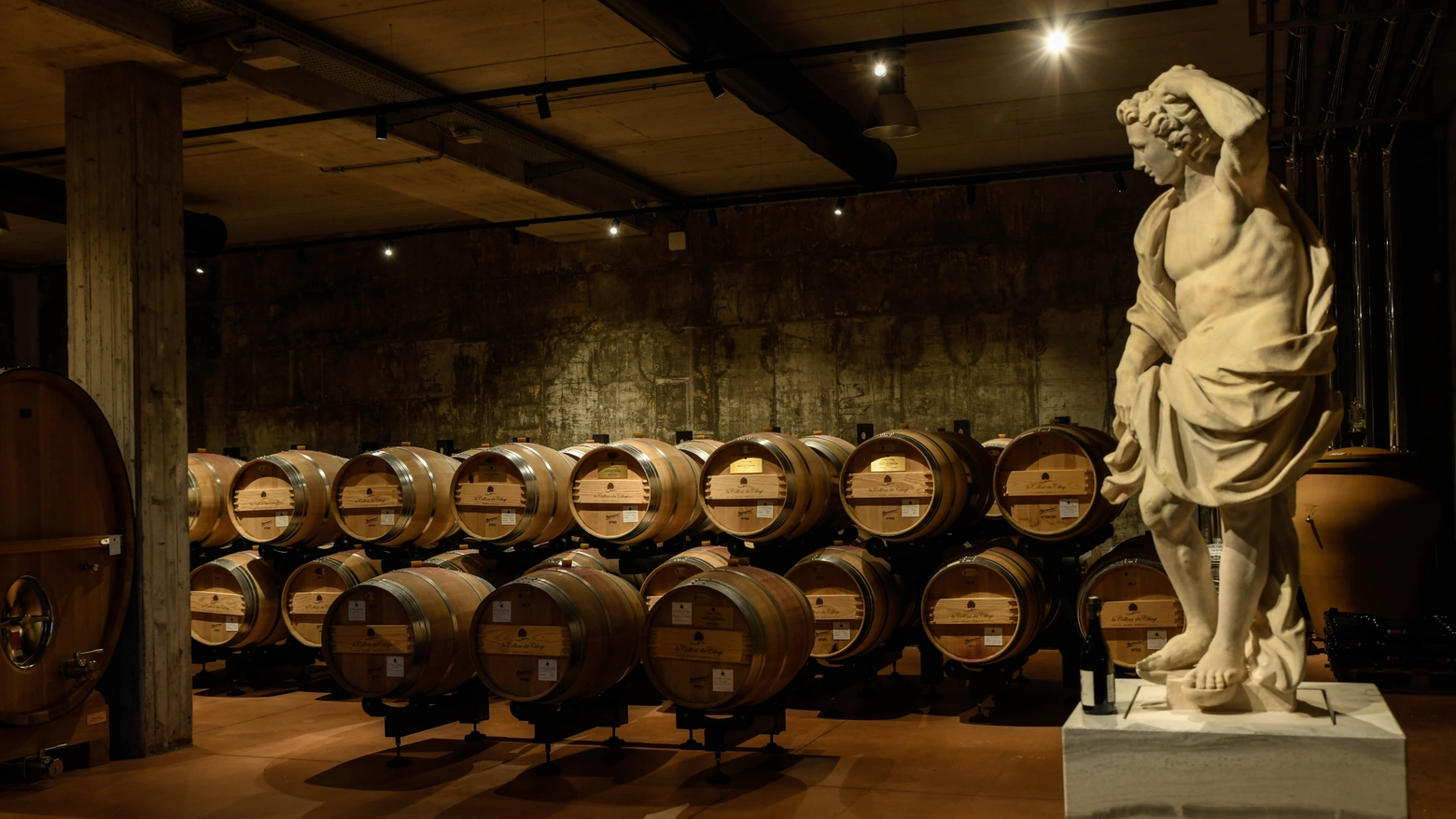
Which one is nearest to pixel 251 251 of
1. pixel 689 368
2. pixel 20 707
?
pixel 689 368

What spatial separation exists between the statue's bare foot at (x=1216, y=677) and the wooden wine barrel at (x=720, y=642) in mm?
2530

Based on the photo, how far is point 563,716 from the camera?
233 inches

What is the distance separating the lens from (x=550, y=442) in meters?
12.0

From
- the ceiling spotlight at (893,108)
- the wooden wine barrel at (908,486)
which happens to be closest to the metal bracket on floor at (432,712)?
the wooden wine barrel at (908,486)

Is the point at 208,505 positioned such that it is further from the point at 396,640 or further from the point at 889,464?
the point at 889,464

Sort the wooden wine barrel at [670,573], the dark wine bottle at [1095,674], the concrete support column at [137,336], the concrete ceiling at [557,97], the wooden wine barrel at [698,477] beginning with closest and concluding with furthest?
1. the dark wine bottle at [1095,674]
2. the concrete support column at [137,336]
3. the concrete ceiling at [557,97]
4. the wooden wine barrel at [670,573]
5. the wooden wine barrel at [698,477]

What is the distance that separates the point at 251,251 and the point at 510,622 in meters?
8.79

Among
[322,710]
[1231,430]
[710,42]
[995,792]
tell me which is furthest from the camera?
[322,710]

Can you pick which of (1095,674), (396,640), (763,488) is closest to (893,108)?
(763,488)

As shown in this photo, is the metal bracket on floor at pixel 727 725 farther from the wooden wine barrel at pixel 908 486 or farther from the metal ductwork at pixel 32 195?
the metal ductwork at pixel 32 195

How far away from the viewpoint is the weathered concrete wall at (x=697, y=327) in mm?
10359

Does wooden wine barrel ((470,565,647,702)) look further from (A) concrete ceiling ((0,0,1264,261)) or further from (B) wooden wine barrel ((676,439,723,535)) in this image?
(A) concrete ceiling ((0,0,1264,261))

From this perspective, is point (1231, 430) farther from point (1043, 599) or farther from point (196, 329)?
point (196, 329)

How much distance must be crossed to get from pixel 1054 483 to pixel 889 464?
3.15 ft
